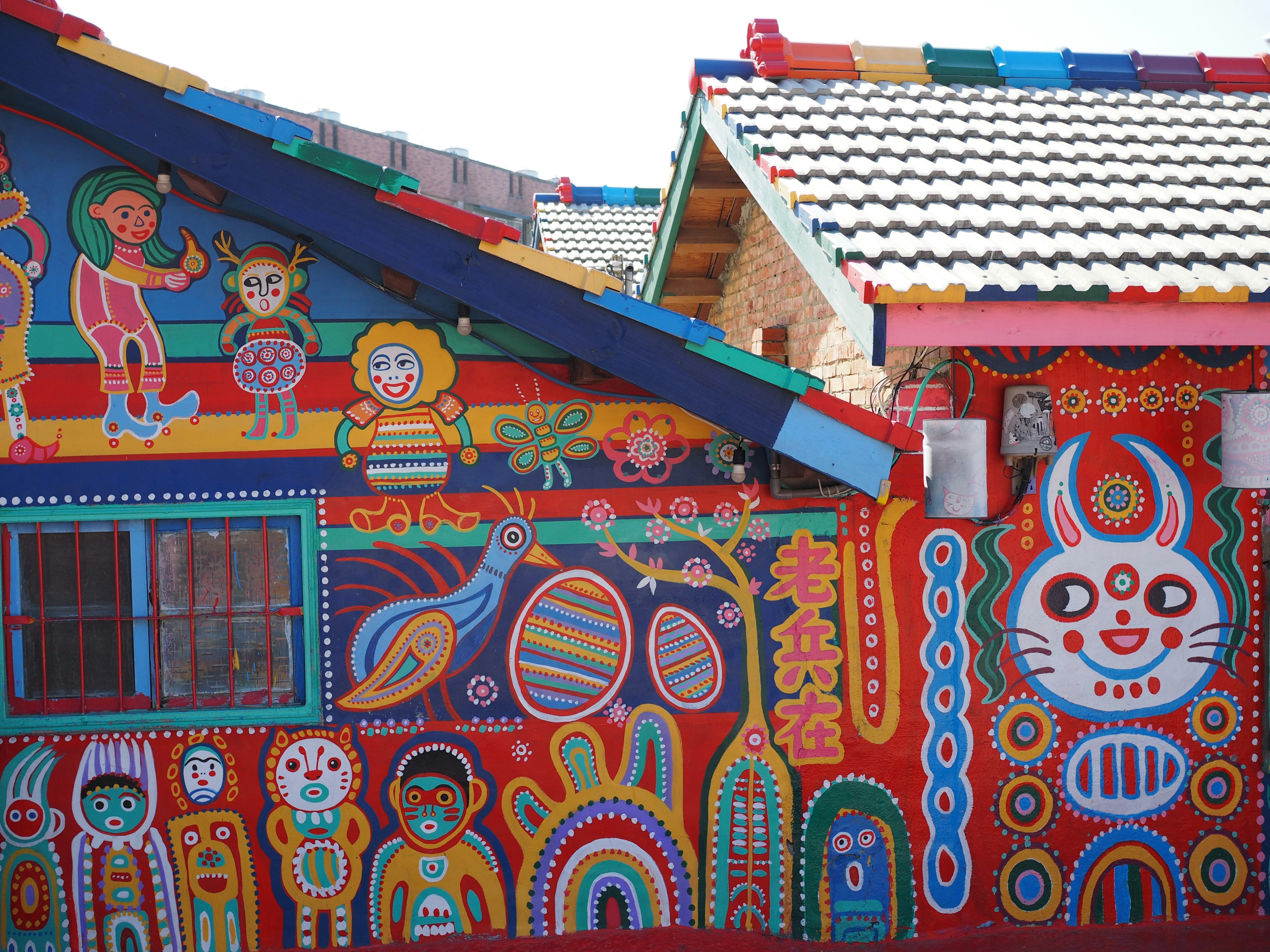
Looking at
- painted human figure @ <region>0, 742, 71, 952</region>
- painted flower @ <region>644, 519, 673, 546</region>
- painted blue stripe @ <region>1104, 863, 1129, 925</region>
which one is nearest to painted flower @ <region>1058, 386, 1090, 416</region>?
painted flower @ <region>644, 519, 673, 546</region>

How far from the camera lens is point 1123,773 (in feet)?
14.2

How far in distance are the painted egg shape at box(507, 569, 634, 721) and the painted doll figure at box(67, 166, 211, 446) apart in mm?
Answer: 1785

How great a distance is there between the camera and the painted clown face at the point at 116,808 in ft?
13.1

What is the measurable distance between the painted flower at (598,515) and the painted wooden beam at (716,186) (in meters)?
2.93

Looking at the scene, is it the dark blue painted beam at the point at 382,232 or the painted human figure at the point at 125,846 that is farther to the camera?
the painted human figure at the point at 125,846

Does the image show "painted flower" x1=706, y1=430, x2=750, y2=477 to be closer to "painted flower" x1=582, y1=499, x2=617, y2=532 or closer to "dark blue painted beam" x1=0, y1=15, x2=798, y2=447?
"dark blue painted beam" x1=0, y1=15, x2=798, y2=447

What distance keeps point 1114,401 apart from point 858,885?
2.52 meters

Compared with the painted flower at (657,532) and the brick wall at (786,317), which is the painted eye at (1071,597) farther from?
the painted flower at (657,532)

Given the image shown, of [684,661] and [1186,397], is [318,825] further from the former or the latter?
[1186,397]

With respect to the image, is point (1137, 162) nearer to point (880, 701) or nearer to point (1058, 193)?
point (1058, 193)

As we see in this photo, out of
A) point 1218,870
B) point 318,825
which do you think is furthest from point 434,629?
point 1218,870

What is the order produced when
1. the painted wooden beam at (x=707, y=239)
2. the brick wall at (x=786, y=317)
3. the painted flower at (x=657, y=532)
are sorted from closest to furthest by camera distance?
the painted flower at (x=657, y=532) → the brick wall at (x=786, y=317) → the painted wooden beam at (x=707, y=239)

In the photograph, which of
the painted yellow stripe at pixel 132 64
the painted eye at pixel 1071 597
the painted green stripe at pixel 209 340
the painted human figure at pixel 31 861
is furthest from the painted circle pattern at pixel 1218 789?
the painted yellow stripe at pixel 132 64

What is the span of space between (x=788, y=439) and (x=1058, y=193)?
201 cm
